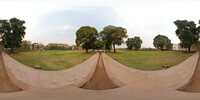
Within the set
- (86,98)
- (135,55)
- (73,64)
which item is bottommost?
(86,98)

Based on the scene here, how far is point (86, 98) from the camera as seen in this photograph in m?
1.89

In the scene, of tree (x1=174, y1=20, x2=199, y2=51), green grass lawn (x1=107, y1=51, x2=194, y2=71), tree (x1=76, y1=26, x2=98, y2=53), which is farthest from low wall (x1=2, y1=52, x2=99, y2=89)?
tree (x1=174, y1=20, x2=199, y2=51)

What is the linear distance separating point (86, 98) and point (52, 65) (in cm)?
152

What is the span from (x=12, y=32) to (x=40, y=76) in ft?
5.83

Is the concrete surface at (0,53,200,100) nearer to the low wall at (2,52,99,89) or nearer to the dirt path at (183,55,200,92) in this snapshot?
the low wall at (2,52,99,89)

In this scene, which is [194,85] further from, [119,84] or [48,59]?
[48,59]

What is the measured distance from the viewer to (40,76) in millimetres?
2486

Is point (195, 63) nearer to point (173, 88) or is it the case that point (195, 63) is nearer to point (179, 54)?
point (179, 54)

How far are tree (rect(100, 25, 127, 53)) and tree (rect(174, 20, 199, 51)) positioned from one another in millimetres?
1964

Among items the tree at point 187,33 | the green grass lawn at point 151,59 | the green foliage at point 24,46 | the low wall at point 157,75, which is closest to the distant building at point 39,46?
the green foliage at point 24,46

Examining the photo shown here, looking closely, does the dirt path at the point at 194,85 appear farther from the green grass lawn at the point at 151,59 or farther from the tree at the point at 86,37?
the tree at the point at 86,37

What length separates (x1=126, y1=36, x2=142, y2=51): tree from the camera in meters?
3.51

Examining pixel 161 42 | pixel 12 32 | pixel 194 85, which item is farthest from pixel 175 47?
pixel 12 32

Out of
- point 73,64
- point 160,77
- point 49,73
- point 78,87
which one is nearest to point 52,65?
point 49,73
